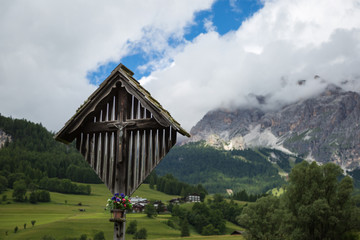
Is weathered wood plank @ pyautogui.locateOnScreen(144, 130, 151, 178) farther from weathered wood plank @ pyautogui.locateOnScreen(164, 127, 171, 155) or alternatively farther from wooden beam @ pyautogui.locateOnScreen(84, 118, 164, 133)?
weathered wood plank @ pyautogui.locateOnScreen(164, 127, 171, 155)

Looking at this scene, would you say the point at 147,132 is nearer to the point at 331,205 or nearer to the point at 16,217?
the point at 331,205

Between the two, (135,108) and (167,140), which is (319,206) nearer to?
(167,140)

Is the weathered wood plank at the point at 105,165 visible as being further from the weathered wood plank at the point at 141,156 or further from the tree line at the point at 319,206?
the tree line at the point at 319,206

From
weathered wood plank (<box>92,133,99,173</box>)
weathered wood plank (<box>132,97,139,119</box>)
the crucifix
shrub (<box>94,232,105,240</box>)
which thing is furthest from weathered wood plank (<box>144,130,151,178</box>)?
shrub (<box>94,232,105,240</box>)

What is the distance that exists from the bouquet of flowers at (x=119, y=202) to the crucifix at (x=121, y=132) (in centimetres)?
22

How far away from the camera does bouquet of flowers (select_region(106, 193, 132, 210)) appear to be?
9.01 meters

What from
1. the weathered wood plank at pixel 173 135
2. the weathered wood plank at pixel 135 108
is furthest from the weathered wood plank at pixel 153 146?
the weathered wood plank at pixel 135 108

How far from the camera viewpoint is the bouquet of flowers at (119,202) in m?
9.01

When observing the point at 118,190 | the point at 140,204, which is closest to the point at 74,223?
the point at 140,204

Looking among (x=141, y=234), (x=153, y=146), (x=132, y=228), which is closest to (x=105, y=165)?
(x=153, y=146)

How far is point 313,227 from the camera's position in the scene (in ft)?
196

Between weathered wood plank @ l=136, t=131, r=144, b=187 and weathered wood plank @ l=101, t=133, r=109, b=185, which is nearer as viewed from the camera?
weathered wood plank @ l=136, t=131, r=144, b=187

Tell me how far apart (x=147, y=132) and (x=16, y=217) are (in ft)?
443

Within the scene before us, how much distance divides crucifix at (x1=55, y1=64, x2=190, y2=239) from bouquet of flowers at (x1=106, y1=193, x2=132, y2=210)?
220 mm
